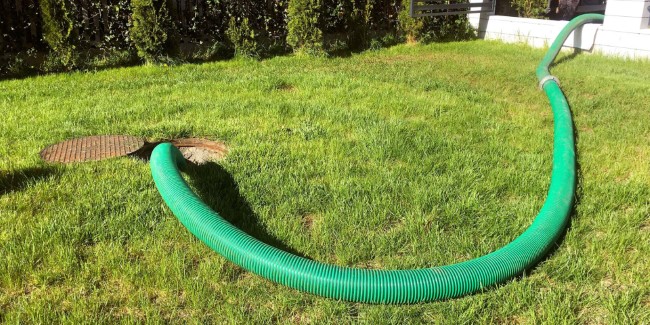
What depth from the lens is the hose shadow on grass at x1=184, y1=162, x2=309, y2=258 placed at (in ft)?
10.1

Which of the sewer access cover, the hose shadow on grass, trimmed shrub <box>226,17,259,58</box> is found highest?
trimmed shrub <box>226,17,259,58</box>

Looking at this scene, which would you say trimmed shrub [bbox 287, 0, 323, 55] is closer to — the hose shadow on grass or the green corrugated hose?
the hose shadow on grass

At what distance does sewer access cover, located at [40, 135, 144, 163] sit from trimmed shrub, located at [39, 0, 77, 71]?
357cm

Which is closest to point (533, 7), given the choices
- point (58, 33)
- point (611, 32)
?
point (611, 32)

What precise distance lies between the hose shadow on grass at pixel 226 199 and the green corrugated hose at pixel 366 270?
334 mm

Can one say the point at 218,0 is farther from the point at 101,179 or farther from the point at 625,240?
the point at 625,240

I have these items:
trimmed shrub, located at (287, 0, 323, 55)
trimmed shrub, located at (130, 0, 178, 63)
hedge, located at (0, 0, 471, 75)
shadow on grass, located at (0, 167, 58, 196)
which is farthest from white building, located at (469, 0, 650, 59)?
shadow on grass, located at (0, 167, 58, 196)

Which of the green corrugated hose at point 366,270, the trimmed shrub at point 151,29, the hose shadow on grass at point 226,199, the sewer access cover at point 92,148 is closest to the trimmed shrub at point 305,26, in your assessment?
the trimmed shrub at point 151,29

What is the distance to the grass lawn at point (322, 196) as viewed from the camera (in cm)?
247

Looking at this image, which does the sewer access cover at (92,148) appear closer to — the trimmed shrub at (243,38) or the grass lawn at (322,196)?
the grass lawn at (322,196)

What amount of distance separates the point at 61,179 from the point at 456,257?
2.76m

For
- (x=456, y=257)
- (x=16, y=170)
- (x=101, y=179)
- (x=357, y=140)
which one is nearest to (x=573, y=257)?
(x=456, y=257)

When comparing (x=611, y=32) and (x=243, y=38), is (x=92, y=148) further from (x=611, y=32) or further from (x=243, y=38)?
(x=611, y=32)

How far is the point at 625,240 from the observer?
2.98 meters
